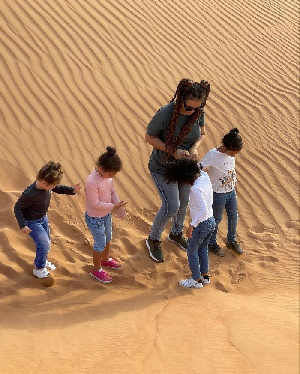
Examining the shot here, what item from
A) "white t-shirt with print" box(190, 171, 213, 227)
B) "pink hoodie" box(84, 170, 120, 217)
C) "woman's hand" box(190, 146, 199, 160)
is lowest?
"pink hoodie" box(84, 170, 120, 217)

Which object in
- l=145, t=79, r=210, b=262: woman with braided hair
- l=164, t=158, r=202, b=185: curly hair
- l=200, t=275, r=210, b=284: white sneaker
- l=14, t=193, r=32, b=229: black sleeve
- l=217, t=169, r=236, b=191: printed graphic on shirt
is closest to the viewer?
l=14, t=193, r=32, b=229: black sleeve

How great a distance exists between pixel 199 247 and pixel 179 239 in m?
0.78

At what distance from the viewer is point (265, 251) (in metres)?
5.16

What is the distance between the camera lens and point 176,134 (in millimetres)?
3980

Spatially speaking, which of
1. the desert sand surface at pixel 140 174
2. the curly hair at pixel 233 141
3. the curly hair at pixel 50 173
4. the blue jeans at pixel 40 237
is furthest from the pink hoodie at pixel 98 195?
the curly hair at pixel 233 141

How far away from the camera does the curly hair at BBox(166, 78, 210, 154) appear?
12.2 ft

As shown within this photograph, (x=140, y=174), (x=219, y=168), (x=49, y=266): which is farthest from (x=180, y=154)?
(x=140, y=174)

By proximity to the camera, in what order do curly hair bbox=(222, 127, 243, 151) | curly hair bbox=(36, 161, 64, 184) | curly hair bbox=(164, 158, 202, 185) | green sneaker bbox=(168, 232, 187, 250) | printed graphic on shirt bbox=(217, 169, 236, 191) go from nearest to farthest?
curly hair bbox=(36, 161, 64, 184) → curly hair bbox=(164, 158, 202, 185) → curly hair bbox=(222, 127, 243, 151) → printed graphic on shirt bbox=(217, 169, 236, 191) → green sneaker bbox=(168, 232, 187, 250)

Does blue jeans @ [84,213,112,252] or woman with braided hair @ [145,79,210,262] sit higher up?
woman with braided hair @ [145,79,210,262]

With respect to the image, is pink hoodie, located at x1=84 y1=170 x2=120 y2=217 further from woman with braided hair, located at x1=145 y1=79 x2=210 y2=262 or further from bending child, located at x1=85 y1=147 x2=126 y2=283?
woman with braided hair, located at x1=145 y1=79 x2=210 y2=262

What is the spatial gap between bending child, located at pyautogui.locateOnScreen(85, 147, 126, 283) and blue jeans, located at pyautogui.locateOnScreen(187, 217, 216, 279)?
0.68 meters

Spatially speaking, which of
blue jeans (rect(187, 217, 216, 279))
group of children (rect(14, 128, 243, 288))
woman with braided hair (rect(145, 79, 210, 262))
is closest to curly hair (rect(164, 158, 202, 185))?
group of children (rect(14, 128, 243, 288))

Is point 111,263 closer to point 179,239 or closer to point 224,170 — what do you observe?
point 179,239

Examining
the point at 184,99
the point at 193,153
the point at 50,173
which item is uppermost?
the point at 184,99
